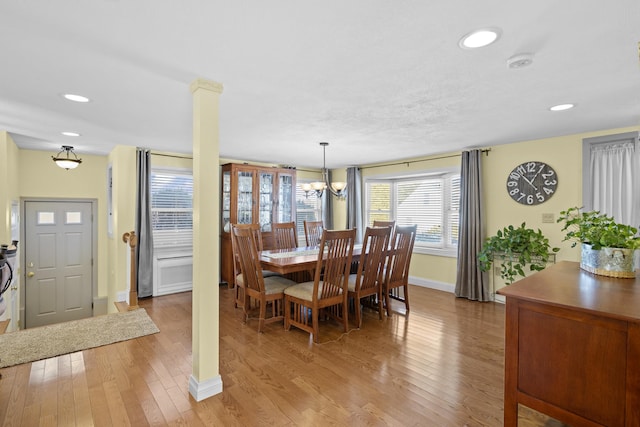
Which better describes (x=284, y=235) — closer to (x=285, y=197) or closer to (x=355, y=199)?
(x=285, y=197)

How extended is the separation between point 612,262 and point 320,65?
207 centimetres

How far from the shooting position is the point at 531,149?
4027 mm

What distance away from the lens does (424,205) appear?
543cm

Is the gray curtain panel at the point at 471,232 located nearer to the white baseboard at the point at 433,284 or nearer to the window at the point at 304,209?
the white baseboard at the point at 433,284

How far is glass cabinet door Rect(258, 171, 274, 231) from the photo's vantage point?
5570mm

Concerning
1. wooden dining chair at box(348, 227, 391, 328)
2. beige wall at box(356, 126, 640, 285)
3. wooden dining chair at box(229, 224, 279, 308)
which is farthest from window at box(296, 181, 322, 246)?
wooden dining chair at box(348, 227, 391, 328)

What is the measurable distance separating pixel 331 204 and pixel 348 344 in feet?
13.7

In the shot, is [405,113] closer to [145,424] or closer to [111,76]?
[111,76]

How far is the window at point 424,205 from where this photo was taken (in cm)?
506

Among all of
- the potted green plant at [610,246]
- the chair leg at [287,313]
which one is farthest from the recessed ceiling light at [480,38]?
the chair leg at [287,313]

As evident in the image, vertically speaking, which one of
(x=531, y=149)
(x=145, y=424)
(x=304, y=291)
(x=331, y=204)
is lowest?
(x=145, y=424)

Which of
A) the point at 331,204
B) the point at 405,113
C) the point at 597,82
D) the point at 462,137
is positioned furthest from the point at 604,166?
the point at 331,204

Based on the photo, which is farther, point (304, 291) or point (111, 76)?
point (304, 291)

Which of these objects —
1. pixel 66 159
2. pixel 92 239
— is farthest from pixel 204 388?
pixel 92 239
